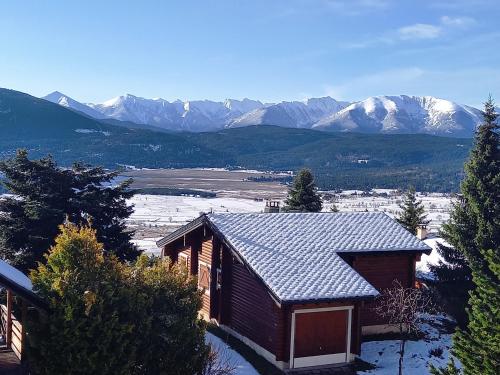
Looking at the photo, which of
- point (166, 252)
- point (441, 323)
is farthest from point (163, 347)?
point (441, 323)

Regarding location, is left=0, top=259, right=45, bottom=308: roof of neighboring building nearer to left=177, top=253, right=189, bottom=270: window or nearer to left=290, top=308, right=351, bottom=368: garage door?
left=290, top=308, right=351, bottom=368: garage door

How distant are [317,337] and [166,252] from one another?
973 cm

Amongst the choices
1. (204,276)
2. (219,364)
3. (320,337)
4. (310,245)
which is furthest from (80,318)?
(204,276)

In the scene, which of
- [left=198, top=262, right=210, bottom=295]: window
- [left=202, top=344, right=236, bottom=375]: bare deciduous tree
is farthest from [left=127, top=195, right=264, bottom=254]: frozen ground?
[left=202, top=344, right=236, bottom=375]: bare deciduous tree

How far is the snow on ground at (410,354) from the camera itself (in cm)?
1848

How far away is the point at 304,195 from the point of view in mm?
39750

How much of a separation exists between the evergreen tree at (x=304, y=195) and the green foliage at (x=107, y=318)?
2584 cm

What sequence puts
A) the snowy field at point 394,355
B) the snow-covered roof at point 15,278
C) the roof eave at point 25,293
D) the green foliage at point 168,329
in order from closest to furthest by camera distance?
the roof eave at point 25,293 < the snow-covered roof at point 15,278 < the green foliage at point 168,329 < the snowy field at point 394,355

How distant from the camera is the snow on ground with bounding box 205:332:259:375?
679 inches

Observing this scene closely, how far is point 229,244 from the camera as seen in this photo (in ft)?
63.3

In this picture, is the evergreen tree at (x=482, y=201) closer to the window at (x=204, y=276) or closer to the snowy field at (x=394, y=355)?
the snowy field at (x=394, y=355)

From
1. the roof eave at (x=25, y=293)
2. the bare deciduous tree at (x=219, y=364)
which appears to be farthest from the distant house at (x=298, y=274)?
the roof eave at (x=25, y=293)

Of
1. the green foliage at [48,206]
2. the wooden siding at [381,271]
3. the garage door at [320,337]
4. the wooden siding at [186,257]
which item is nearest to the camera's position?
the garage door at [320,337]

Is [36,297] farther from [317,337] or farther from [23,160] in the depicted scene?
[23,160]
